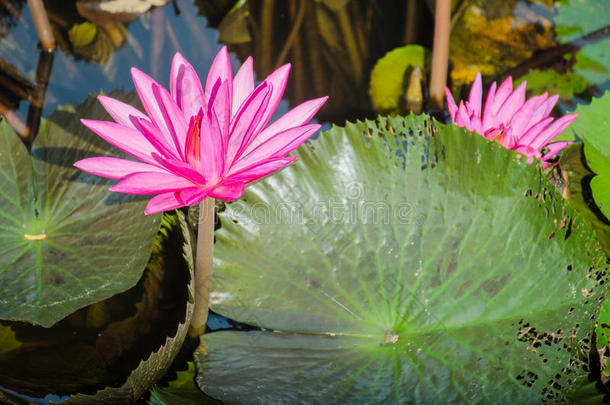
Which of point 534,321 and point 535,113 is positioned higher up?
point 535,113

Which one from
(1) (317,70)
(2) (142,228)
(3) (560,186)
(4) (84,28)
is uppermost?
(4) (84,28)

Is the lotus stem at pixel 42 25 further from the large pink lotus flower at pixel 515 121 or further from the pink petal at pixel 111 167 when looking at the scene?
the large pink lotus flower at pixel 515 121

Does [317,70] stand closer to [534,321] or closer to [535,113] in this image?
[535,113]

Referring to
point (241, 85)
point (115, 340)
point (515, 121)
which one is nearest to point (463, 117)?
point (515, 121)

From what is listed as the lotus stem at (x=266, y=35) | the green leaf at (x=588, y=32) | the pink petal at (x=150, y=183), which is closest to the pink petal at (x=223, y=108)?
the pink petal at (x=150, y=183)

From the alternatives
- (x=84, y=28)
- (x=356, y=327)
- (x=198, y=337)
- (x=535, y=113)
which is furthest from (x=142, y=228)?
(x=84, y=28)
